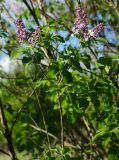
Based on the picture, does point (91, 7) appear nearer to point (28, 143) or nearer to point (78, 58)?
point (28, 143)

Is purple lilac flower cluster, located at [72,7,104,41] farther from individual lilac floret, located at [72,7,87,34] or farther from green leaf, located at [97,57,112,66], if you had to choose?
green leaf, located at [97,57,112,66]

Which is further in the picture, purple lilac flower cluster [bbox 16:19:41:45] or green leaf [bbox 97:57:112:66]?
green leaf [bbox 97:57:112:66]

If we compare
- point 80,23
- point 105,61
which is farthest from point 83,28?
point 105,61

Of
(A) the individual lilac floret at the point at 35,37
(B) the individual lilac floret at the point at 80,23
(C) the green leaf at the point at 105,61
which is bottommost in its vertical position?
(C) the green leaf at the point at 105,61

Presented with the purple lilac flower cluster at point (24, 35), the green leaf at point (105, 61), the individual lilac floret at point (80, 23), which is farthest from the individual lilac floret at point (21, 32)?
the green leaf at point (105, 61)

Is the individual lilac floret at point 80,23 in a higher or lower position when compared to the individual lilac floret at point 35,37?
higher

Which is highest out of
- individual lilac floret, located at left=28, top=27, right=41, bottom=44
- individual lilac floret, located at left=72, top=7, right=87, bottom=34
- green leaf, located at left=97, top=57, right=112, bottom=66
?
individual lilac floret, located at left=72, top=7, right=87, bottom=34

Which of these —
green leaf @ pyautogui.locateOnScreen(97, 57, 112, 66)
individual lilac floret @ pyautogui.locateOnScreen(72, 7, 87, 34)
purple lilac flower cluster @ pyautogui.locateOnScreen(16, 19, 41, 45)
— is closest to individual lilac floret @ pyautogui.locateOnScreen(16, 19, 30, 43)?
purple lilac flower cluster @ pyautogui.locateOnScreen(16, 19, 41, 45)

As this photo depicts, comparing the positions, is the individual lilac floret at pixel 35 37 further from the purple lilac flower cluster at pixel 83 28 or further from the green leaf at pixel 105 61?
the green leaf at pixel 105 61

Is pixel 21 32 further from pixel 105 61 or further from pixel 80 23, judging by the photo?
pixel 105 61

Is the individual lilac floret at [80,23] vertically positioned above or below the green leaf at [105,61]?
above

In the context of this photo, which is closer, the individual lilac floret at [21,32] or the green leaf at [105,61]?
the individual lilac floret at [21,32]

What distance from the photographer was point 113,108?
4469 millimetres

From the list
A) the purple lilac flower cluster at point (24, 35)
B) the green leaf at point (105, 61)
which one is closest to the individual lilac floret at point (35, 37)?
the purple lilac flower cluster at point (24, 35)
